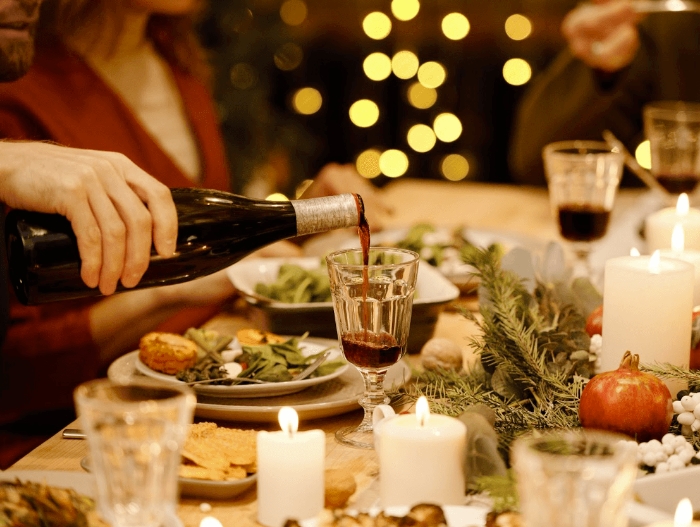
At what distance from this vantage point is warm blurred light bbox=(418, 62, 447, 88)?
4.36 metres

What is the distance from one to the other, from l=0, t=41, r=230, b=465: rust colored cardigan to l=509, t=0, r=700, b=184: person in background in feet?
3.16

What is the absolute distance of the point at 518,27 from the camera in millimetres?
4219

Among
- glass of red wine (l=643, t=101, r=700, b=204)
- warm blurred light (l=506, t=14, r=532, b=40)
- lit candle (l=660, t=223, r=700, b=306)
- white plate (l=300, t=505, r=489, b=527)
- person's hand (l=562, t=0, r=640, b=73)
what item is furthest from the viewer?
warm blurred light (l=506, t=14, r=532, b=40)

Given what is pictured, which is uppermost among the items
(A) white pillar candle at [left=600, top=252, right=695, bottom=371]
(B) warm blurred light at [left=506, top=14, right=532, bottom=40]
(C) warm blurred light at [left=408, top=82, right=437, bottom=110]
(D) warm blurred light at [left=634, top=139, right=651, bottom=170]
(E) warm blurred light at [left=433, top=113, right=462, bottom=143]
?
(B) warm blurred light at [left=506, top=14, right=532, bottom=40]

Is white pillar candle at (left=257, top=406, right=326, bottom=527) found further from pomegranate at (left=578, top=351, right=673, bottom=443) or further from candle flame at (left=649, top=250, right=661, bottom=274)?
candle flame at (left=649, top=250, right=661, bottom=274)

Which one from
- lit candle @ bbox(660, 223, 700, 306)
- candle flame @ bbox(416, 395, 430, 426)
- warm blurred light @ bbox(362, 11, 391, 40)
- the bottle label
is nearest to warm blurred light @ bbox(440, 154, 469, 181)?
warm blurred light @ bbox(362, 11, 391, 40)

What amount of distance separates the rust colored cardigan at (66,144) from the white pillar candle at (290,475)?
0.85 meters

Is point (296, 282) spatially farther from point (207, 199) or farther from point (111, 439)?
point (111, 439)

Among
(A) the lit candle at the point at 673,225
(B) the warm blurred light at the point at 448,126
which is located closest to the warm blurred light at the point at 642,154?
(A) the lit candle at the point at 673,225

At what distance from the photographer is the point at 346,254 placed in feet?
3.29

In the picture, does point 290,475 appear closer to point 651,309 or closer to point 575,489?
point 575,489

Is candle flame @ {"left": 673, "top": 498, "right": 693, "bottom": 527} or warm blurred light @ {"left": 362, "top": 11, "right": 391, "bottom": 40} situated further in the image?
warm blurred light @ {"left": 362, "top": 11, "right": 391, "bottom": 40}

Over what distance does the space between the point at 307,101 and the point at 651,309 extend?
3744 mm

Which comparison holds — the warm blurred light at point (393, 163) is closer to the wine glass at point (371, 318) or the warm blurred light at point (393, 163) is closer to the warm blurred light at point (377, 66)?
the warm blurred light at point (377, 66)
